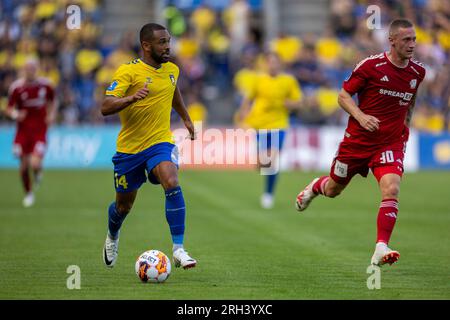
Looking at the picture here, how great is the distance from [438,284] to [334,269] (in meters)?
1.37

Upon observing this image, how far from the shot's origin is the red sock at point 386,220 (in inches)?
378

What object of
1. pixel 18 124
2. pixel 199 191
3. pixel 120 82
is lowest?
pixel 199 191

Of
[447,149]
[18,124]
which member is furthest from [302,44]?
[18,124]

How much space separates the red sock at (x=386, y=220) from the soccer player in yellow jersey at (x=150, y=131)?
201cm

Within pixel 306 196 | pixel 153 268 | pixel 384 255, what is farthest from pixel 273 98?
pixel 153 268

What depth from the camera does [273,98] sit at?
60.2 feet

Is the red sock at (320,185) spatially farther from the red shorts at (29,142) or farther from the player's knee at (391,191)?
the red shorts at (29,142)

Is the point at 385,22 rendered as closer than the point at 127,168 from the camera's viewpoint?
No

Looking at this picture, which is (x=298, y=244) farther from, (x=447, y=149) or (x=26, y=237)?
(x=447, y=149)

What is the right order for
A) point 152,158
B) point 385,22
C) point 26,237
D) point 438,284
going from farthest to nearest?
point 385,22 → point 26,237 → point 152,158 → point 438,284

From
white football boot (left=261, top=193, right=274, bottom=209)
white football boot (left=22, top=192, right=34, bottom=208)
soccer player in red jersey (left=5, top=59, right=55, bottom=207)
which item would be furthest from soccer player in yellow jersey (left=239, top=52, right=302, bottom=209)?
white football boot (left=22, top=192, right=34, bottom=208)

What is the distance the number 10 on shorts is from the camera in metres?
10.1

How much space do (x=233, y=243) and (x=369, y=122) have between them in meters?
3.52

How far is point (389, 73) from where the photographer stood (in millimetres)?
10156
